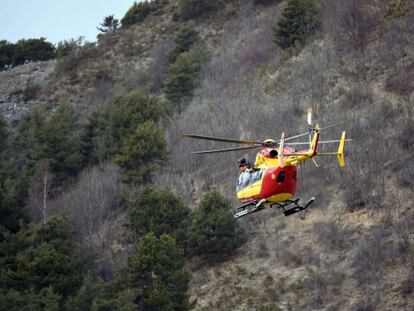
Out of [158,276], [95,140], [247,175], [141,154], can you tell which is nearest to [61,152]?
[95,140]

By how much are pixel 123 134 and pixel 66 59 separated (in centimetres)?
2608

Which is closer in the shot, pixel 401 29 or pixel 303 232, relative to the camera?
pixel 303 232

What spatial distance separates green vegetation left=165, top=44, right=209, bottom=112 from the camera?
53.1 m

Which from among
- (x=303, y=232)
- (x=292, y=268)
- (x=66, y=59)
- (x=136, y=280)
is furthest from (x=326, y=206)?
(x=66, y=59)

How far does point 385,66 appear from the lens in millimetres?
42812

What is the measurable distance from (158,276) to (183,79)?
86.9 feet

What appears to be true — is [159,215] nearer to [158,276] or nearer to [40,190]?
[158,276]

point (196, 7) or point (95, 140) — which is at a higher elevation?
point (196, 7)

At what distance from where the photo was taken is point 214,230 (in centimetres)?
3378

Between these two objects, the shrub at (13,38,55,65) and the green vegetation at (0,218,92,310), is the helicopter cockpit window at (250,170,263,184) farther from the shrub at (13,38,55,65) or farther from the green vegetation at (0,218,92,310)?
the shrub at (13,38,55,65)

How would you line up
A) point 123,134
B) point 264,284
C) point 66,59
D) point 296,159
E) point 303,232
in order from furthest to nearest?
point 66,59 < point 123,134 < point 303,232 < point 264,284 < point 296,159

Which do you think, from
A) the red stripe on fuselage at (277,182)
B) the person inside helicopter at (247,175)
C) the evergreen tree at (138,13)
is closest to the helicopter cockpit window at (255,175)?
the person inside helicopter at (247,175)

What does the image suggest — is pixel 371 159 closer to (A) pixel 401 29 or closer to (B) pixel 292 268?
(B) pixel 292 268

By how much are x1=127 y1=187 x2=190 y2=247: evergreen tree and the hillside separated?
114mm
